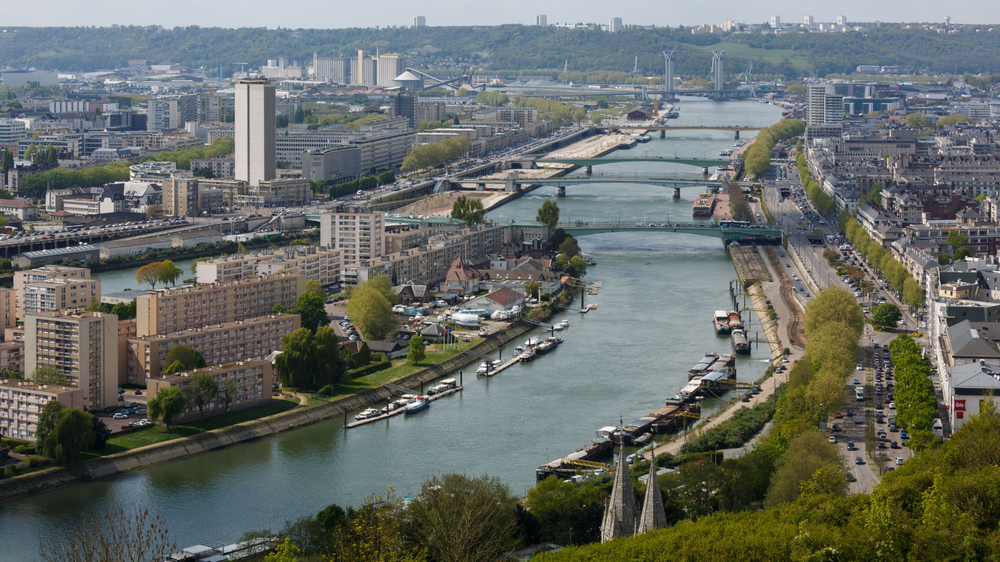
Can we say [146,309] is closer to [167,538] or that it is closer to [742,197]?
[167,538]

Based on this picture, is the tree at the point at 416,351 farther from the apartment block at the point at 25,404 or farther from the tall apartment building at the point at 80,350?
the apartment block at the point at 25,404

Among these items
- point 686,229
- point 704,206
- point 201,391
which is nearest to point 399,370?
point 201,391

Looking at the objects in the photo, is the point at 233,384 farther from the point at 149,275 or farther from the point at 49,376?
the point at 149,275

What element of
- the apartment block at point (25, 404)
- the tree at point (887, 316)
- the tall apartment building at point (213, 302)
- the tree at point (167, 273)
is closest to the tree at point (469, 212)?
the tree at point (167, 273)

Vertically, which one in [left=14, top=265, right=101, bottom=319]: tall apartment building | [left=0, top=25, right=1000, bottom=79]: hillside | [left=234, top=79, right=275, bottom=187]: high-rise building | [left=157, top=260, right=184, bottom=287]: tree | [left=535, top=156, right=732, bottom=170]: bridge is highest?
[left=0, top=25, right=1000, bottom=79]: hillside

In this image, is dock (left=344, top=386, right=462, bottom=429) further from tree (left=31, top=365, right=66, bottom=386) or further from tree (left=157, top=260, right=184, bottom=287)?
tree (left=157, top=260, right=184, bottom=287)

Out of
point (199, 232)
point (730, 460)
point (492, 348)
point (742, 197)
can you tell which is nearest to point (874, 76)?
point (742, 197)

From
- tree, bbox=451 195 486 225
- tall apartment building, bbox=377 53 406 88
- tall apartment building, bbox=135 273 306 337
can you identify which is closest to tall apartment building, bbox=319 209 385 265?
tall apartment building, bbox=135 273 306 337
